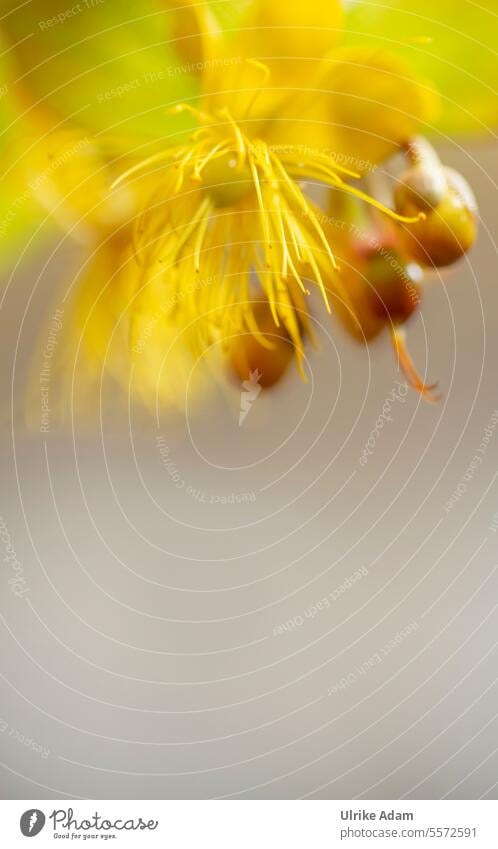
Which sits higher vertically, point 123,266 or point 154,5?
point 154,5

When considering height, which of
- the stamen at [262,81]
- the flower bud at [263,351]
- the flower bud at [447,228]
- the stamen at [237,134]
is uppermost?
the stamen at [262,81]

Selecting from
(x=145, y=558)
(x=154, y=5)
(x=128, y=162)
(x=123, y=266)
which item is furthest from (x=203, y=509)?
(x=154, y=5)

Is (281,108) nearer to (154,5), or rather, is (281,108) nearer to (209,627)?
(154,5)
